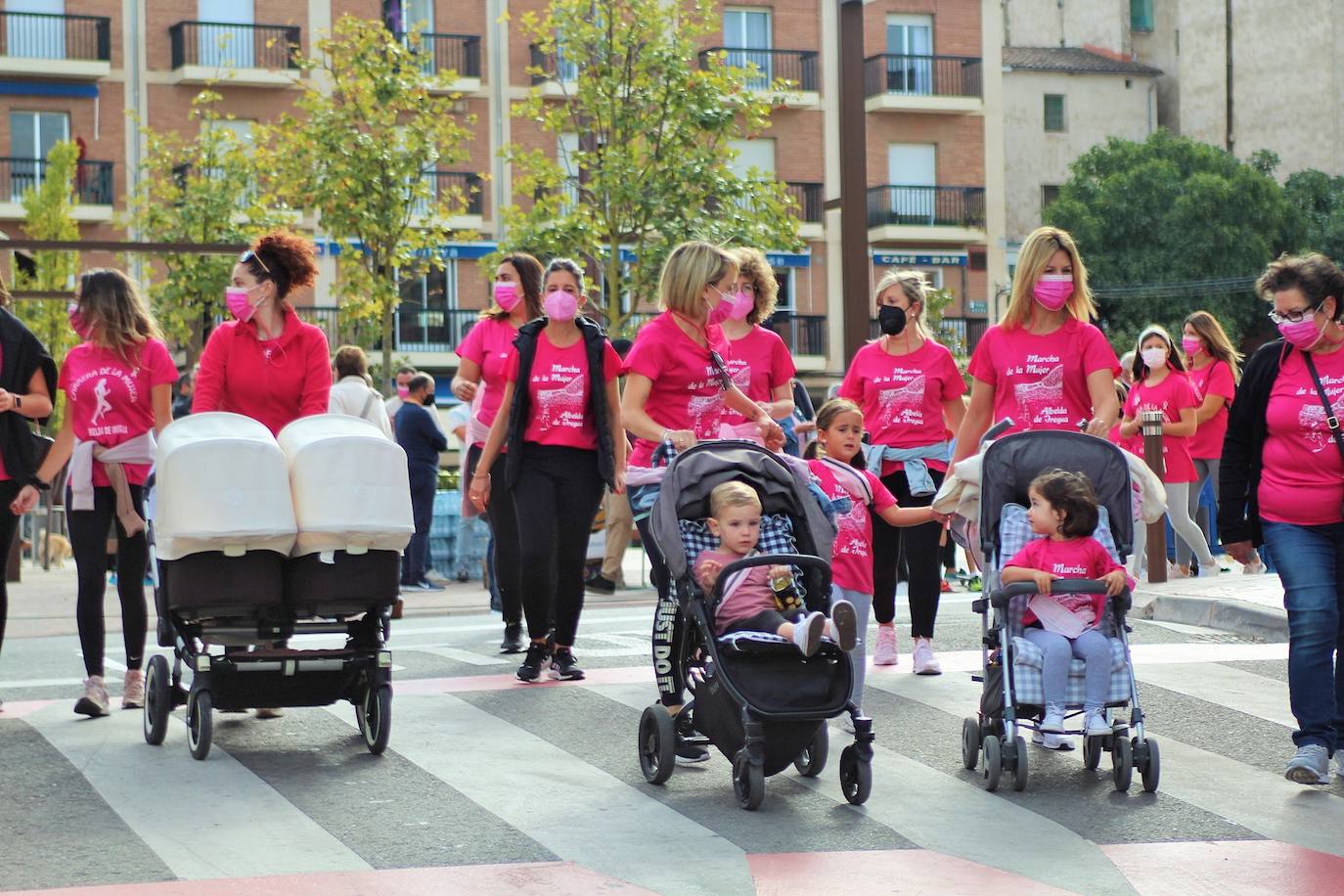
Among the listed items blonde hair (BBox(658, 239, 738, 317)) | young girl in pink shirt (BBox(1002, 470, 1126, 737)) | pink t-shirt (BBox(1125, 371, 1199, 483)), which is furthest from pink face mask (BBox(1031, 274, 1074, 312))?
pink t-shirt (BBox(1125, 371, 1199, 483))

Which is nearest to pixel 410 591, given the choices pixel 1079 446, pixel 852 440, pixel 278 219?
pixel 852 440

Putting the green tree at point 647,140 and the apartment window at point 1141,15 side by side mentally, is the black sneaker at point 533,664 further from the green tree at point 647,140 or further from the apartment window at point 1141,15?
the apartment window at point 1141,15

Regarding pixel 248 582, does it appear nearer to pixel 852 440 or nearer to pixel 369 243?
pixel 852 440

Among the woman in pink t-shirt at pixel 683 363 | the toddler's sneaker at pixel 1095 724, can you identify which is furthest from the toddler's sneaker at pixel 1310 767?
the woman in pink t-shirt at pixel 683 363

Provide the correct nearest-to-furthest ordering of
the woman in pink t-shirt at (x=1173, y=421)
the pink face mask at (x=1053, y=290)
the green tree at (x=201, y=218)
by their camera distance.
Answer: the pink face mask at (x=1053, y=290) < the woman in pink t-shirt at (x=1173, y=421) < the green tree at (x=201, y=218)

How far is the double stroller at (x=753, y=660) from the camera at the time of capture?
6531 millimetres

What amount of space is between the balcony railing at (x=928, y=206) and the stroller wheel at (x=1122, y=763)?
47275 millimetres

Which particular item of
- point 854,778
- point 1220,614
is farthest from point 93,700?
point 1220,614

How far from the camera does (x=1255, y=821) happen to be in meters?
6.57

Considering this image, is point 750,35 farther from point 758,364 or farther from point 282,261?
point 282,261

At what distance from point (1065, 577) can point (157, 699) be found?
11.2 ft

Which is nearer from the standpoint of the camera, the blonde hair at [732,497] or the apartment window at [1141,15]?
the blonde hair at [732,497]

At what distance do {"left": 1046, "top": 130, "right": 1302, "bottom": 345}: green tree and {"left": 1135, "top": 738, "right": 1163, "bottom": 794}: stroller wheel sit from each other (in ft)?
169

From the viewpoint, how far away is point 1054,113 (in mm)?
65750
